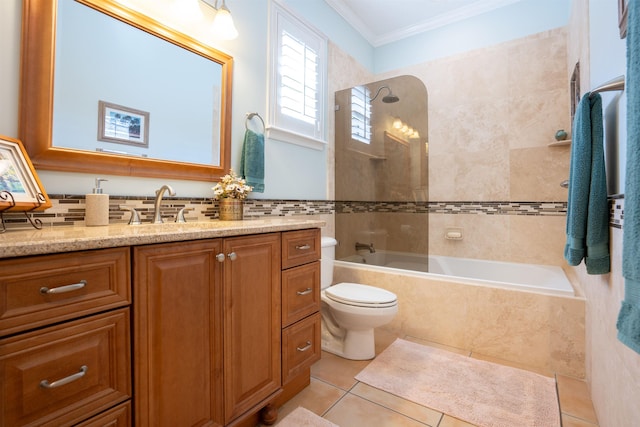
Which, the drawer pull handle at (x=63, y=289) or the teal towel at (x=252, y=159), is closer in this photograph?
the drawer pull handle at (x=63, y=289)

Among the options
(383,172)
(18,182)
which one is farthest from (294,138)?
(18,182)

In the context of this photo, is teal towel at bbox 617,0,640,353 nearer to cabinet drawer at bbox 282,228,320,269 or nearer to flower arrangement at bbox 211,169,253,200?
cabinet drawer at bbox 282,228,320,269

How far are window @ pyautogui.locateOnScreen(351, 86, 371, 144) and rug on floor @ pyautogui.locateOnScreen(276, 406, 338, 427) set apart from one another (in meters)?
2.14

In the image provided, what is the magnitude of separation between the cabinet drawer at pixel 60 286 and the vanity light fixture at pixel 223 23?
55.9 inches

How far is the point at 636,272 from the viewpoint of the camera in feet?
1.89

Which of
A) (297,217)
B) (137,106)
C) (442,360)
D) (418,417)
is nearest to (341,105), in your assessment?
(297,217)

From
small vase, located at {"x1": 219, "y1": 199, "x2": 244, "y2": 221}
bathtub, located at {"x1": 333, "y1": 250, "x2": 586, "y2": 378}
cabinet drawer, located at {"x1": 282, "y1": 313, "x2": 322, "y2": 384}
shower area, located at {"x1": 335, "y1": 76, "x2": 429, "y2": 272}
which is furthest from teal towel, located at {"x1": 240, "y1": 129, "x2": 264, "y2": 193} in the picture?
bathtub, located at {"x1": 333, "y1": 250, "x2": 586, "y2": 378}

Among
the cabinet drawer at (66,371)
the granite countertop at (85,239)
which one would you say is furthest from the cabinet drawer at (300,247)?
the cabinet drawer at (66,371)

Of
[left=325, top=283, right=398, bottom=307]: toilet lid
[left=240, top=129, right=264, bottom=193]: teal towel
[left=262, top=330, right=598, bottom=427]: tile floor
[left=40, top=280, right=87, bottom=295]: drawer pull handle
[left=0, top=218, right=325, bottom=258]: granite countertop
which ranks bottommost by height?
[left=262, top=330, right=598, bottom=427]: tile floor

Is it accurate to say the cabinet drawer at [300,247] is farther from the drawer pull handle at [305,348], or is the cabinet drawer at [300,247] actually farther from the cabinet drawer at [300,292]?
the drawer pull handle at [305,348]

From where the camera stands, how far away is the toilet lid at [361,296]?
72.4 inches

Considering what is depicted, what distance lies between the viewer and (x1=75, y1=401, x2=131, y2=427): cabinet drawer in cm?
80

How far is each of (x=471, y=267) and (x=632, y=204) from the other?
242 cm

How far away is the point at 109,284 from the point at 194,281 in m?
0.26
